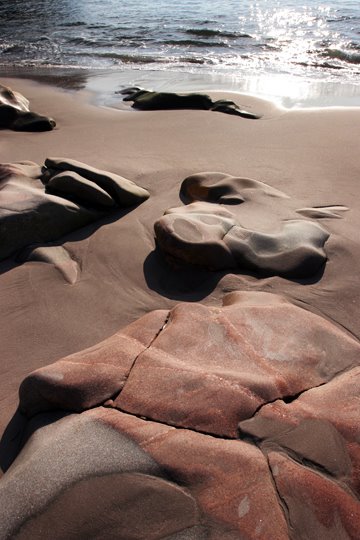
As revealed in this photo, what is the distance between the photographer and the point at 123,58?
402 inches

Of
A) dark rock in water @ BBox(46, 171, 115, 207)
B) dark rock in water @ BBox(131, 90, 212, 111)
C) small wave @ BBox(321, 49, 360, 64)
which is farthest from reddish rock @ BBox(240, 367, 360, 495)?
small wave @ BBox(321, 49, 360, 64)

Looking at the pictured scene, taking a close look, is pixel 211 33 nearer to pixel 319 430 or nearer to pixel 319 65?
pixel 319 65

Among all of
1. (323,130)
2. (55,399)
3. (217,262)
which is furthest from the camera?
(323,130)

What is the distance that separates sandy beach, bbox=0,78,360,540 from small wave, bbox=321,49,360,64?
6.18 m

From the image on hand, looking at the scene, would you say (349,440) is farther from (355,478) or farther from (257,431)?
(257,431)

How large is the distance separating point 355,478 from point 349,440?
0.14 meters

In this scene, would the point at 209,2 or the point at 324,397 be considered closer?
the point at 324,397

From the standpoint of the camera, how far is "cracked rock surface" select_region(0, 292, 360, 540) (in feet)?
5.00

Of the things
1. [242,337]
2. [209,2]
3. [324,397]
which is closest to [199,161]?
[242,337]

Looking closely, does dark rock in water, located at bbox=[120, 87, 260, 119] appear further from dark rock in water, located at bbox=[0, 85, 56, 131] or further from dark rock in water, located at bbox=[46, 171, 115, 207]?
dark rock in water, located at bbox=[46, 171, 115, 207]

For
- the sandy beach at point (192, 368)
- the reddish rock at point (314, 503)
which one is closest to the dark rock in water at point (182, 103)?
the sandy beach at point (192, 368)

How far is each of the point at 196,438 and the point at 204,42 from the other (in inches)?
433

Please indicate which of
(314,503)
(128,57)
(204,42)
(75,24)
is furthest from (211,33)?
(314,503)

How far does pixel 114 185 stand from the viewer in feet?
12.7
